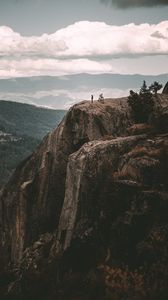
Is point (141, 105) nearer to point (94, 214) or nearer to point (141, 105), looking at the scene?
point (141, 105)

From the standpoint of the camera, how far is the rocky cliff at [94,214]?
91.0 ft

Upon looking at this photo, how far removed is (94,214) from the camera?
34.7 meters

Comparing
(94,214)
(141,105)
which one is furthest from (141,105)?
(94,214)

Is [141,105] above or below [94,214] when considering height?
above

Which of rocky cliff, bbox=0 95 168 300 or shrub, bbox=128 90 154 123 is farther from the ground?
shrub, bbox=128 90 154 123

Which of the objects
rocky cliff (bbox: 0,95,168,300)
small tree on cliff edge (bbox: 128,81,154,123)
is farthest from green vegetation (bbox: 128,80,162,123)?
rocky cliff (bbox: 0,95,168,300)

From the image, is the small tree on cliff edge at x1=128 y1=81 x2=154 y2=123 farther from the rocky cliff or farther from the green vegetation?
the rocky cliff

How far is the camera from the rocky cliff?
27.7 metres

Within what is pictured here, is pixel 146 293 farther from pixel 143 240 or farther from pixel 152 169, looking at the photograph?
pixel 152 169

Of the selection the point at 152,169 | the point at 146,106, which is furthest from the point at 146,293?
the point at 146,106

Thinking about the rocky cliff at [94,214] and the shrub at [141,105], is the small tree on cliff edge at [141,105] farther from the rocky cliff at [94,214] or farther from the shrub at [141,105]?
the rocky cliff at [94,214]

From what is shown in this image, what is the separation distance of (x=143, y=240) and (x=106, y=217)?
4.38 meters

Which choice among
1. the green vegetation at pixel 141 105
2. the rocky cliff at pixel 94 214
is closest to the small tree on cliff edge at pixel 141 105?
the green vegetation at pixel 141 105

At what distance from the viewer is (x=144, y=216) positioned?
2961 cm
